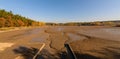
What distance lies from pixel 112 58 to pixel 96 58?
33.3 inches

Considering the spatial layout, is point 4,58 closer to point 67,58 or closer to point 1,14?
point 67,58

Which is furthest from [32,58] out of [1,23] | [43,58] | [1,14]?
[1,14]

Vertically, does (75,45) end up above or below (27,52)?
below

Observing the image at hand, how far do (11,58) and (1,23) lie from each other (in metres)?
56.1

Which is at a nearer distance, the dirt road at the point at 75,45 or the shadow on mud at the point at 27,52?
the shadow on mud at the point at 27,52

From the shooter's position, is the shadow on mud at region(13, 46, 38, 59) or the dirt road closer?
A: the shadow on mud at region(13, 46, 38, 59)

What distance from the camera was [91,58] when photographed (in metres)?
10.5

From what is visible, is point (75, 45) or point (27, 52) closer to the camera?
point (27, 52)

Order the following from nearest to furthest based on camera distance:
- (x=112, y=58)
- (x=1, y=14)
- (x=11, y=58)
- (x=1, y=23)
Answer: (x=112, y=58), (x=11, y=58), (x=1, y=23), (x=1, y=14)

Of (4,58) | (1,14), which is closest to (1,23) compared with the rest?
(1,14)

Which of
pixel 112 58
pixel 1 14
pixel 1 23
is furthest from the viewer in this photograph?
pixel 1 14

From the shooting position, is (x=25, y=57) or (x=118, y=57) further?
(x=25, y=57)

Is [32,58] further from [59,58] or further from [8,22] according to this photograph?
[8,22]

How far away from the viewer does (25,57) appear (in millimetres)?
11070
